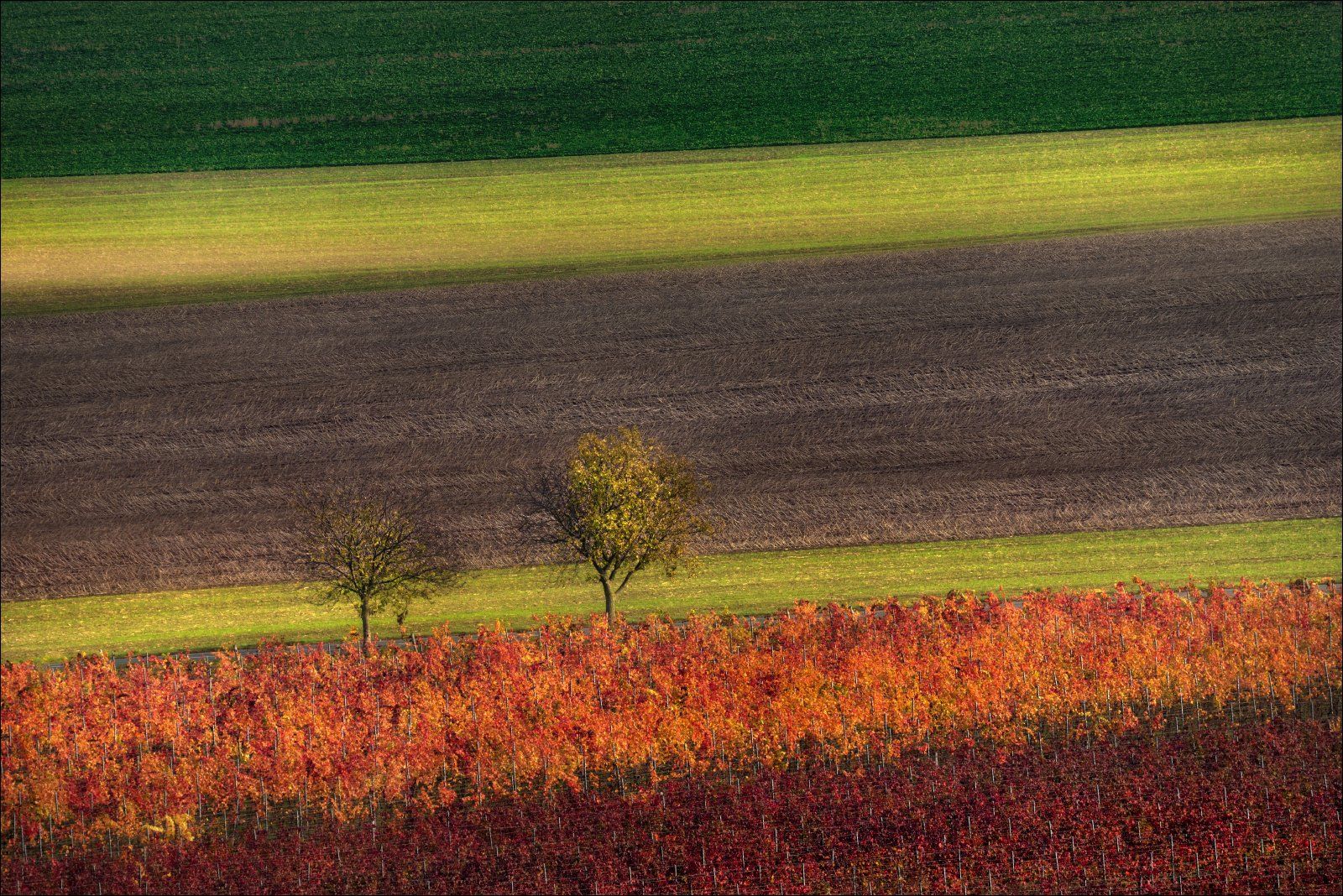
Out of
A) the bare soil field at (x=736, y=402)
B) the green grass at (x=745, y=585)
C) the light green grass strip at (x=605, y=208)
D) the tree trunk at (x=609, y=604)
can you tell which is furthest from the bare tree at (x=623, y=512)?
the light green grass strip at (x=605, y=208)

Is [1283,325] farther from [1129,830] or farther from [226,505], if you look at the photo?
[226,505]

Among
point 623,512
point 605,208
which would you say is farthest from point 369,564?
point 605,208

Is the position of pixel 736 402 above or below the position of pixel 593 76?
below

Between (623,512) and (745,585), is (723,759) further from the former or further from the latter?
(623,512)

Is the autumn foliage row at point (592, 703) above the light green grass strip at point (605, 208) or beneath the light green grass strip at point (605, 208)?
beneath

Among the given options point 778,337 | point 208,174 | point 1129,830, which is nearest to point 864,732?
point 1129,830

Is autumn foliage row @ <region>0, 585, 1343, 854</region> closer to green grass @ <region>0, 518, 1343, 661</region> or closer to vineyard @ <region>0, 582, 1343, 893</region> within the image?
vineyard @ <region>0, 582, 1343, 893</region>

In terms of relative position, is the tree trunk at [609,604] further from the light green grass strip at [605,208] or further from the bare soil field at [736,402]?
the light green grass strip at [605,208]
